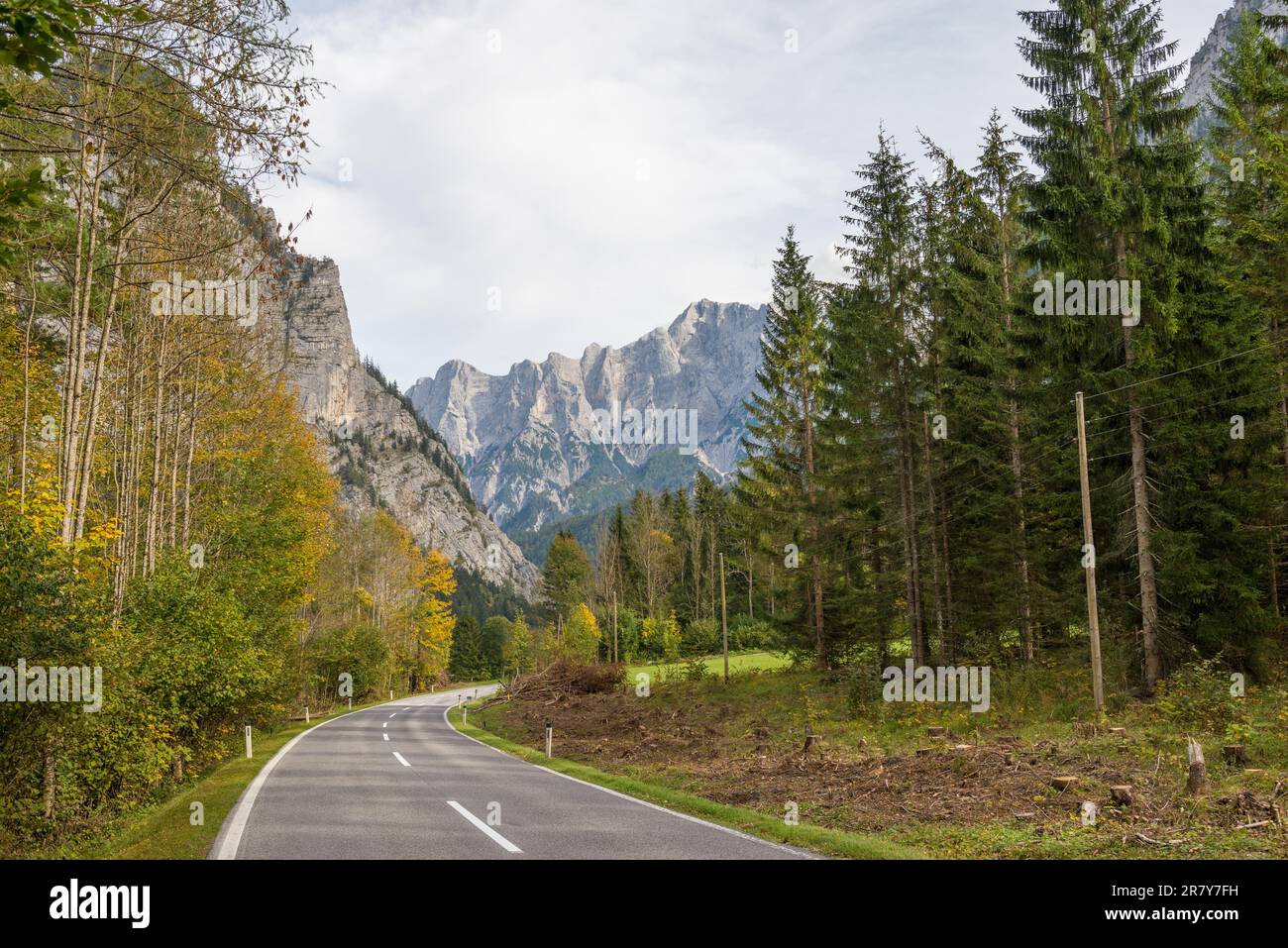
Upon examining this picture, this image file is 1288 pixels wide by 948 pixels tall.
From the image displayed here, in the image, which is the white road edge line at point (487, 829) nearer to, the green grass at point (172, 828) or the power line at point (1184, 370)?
the green grass at point (172, 828)

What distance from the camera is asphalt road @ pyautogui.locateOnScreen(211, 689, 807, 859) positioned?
8461 mm

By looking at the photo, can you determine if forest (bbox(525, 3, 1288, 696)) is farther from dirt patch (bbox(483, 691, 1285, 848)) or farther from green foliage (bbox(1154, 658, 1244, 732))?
dirt patch (bbox(483, 691, 1285, 848))

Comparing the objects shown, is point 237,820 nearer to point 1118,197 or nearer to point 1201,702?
point 1201,702

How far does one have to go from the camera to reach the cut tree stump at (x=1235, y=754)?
12.2 metres

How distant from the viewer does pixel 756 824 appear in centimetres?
1098

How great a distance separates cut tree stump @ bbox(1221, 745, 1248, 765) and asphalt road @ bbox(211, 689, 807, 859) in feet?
26.7

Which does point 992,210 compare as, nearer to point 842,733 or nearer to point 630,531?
point 842,733

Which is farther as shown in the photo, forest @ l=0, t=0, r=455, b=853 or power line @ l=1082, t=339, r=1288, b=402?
power line @ l=1082, t=339, r=1288, b=402

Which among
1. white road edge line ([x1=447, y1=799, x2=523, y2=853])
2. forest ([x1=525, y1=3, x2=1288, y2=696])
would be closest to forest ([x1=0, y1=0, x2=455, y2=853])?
white road edge line ([x1=447, y1=799, x2=523, y2=853])

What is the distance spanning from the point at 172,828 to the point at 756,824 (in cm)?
791

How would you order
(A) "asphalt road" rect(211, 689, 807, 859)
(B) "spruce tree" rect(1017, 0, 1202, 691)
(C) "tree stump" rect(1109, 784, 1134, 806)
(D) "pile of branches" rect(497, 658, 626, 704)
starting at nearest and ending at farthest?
1. (A) "asphalt road" rect(211, 689, 807, 859)
2. (C) "tree stump" rect(1109, 784, 1134, 806)
3. (B) "spruce tree" rect(1017, 0, 1202, 691)
4. (D) "pile of branches" rect(497, 658, 626, 704)

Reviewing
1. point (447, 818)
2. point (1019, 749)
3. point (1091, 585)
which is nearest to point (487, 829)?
point (447, 818)

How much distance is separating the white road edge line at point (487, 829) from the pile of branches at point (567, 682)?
93.4ft

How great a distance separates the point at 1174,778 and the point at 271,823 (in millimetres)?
12760
